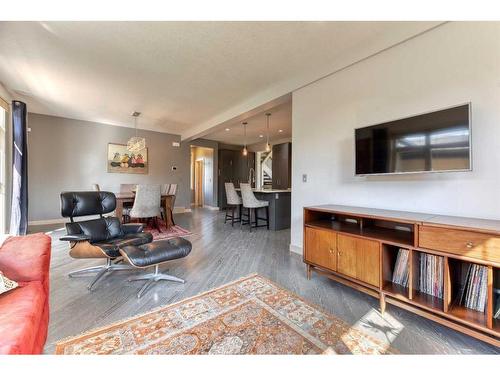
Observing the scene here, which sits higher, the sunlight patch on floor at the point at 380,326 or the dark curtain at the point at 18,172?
the dark curtain at the point at 18,172

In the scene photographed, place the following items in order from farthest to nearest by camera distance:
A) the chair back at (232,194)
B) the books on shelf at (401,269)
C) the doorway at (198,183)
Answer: the doorway at (198,183) → the chair back at (232,194) → the books on shelf at (401,269)

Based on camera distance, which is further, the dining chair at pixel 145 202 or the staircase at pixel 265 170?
the staircase at pixel 265 170

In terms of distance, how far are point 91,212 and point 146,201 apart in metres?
1.56

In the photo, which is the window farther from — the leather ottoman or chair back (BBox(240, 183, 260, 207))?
chair back (BBox(240, 183, 260, 207))

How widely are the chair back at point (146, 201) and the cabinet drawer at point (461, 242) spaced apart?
4008 mm

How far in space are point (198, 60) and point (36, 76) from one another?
2.59 metres

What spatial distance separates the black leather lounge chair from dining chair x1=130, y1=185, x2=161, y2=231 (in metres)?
1.35

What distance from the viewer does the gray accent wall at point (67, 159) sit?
4945 millimetres

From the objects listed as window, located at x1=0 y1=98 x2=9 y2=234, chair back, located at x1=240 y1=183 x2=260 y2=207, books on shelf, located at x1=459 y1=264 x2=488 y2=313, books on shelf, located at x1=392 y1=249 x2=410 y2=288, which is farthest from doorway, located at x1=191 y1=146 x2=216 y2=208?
books on shelf, located at x1=459 y1=264 x2=488 y2=313

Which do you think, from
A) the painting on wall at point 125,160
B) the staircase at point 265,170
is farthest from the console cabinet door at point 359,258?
the staircase at point 265,170

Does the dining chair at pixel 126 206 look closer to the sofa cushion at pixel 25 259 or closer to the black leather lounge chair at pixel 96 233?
the black leather lounge chair at pixel 96 233

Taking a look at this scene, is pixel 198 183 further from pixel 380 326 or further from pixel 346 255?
pixel 380 326

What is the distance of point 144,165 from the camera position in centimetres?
631
